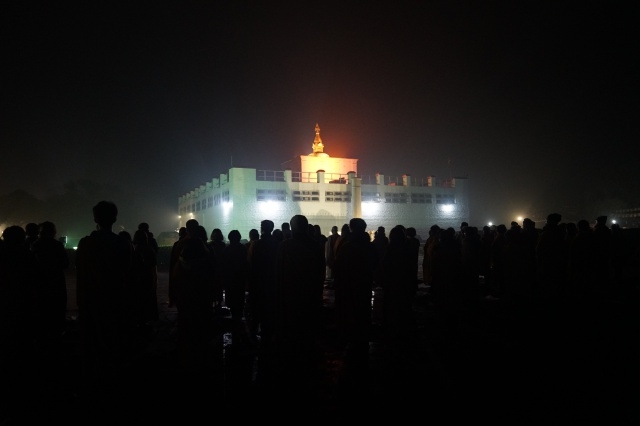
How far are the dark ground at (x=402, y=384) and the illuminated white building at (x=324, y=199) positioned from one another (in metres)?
34.1

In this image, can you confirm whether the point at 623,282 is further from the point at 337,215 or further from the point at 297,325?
the point at 337,215

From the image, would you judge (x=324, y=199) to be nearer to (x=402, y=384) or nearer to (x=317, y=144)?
(x=317, y=144)

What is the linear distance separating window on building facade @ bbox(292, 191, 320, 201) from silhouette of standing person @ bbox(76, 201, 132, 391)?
128ft

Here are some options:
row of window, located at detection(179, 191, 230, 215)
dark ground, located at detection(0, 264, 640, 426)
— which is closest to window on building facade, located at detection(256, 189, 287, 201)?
row of window, located at detection(179, 191, 230, 215)

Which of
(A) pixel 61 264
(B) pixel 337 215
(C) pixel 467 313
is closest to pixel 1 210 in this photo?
(B) pixel 337 215

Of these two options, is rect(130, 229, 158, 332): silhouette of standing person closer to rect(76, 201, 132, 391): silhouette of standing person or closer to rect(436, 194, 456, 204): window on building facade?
rect(76, 201, 132, 391): silhouette of standing person

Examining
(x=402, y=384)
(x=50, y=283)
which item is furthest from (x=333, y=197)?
(x=402, y=384)

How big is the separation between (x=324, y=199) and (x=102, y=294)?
133 feet

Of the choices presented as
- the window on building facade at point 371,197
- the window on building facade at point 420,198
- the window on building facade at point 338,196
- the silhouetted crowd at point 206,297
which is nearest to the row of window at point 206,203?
the window on building facade at point 338,196

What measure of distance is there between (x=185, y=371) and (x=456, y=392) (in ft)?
11.0

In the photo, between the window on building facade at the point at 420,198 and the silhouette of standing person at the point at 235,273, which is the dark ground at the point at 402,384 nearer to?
the silhouette of standing person at the point at 235,273

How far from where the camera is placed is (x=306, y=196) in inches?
1742

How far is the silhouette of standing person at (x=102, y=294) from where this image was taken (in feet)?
15.2

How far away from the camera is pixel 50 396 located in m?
4.80
